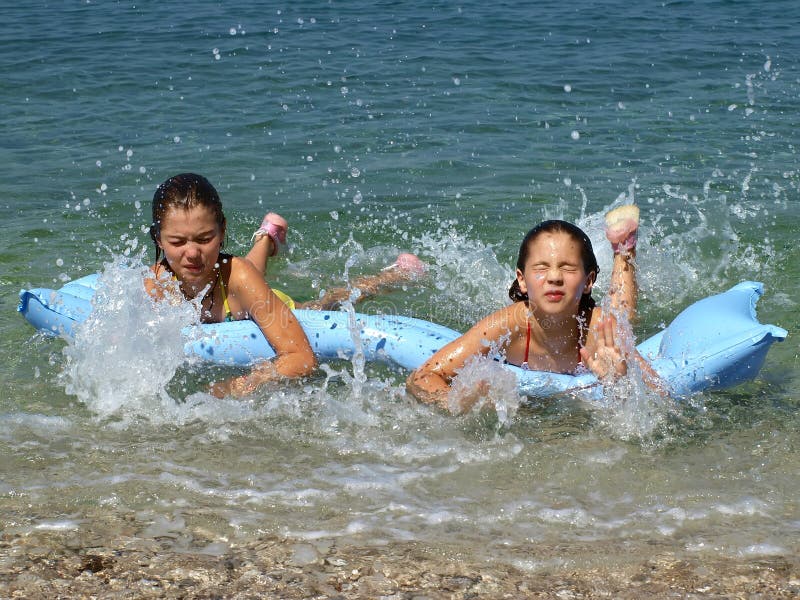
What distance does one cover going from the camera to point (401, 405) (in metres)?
4.70

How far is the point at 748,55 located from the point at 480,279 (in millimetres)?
6662

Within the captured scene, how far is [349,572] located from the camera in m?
3.41

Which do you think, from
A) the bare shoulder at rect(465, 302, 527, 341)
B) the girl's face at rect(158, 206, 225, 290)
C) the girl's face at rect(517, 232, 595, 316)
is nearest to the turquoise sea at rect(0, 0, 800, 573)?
the girl's face at rect(158, 206, 225, 290)

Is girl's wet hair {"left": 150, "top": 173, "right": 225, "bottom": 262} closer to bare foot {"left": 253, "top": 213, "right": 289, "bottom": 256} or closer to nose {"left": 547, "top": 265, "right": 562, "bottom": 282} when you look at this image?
bare foot {"left": 253, "top": 213, "right": 289, "bottom": 256}

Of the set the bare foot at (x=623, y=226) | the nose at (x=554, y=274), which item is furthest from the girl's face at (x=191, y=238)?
the bare foot at (x=623, y=226)

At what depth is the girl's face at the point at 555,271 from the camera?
15.0 ft

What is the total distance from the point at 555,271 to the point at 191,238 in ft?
5.61

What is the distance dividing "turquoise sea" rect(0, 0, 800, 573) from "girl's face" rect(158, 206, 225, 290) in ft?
0.80

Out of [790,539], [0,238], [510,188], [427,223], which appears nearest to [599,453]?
[790,539]

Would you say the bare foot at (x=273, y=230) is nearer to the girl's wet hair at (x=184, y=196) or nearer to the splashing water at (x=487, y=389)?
the girl's wet hair at (x=184, y=196)

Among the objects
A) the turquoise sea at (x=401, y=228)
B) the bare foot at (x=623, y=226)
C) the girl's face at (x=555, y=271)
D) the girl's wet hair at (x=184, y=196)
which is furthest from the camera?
the bare foot at (x=623, y=226)

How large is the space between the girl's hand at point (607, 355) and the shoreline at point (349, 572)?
107cm

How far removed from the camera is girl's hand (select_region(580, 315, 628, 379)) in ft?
14.6

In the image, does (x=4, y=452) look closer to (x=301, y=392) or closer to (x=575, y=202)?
(x=301, y=392)
